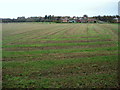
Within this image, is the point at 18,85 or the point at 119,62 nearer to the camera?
the point at 18,85

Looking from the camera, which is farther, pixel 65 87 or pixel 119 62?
pixel 119 62

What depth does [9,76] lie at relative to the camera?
820 cm

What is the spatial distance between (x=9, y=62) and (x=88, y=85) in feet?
19.8

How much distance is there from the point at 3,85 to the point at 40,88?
66.5 inches

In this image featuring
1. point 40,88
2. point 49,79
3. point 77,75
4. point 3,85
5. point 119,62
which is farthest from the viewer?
point 119,62

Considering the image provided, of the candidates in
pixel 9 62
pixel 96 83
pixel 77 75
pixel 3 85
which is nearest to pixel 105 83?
pixel 96 83

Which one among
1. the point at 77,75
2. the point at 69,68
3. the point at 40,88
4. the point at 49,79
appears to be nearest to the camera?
the point at 40,88

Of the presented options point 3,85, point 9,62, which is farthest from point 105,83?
point 9,62

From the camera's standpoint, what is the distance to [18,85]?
23.1 feet

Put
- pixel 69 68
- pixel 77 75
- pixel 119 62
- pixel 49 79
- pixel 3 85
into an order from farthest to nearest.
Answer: pixel 119 62 < pixel 69 68 < pixel 77 75 < pixel 49 79 < pixel 3 85

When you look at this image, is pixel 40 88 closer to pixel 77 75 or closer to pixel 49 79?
pixel 49 79

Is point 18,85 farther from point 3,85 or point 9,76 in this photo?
point 9,76

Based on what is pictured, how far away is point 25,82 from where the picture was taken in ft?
24.1

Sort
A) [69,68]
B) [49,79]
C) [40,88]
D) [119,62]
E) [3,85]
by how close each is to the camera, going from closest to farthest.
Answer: [40,88], [3,85], [49,79], [69,68], [119,62]
